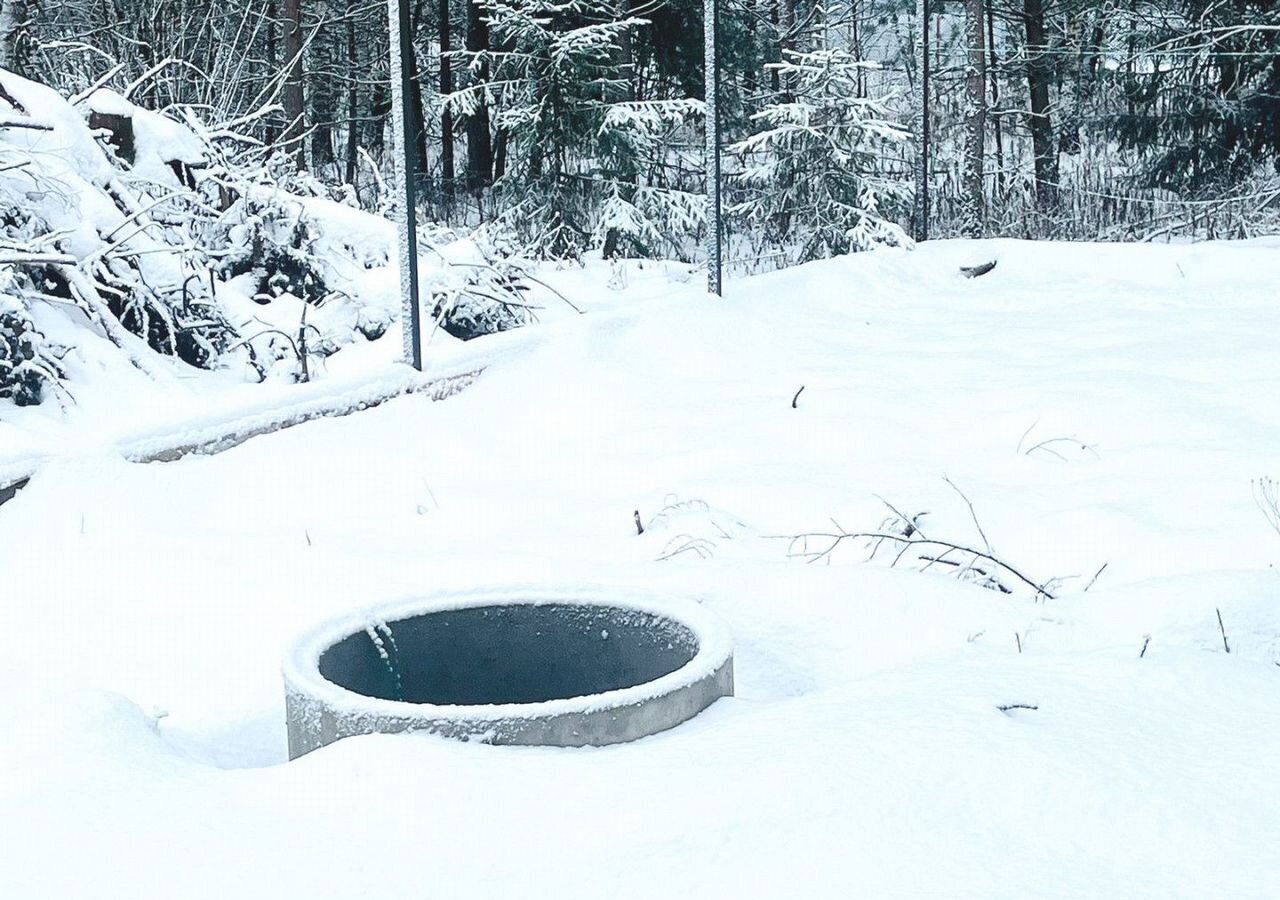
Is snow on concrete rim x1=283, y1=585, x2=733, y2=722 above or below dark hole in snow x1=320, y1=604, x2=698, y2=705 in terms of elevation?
above

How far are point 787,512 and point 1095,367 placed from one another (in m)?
2.16

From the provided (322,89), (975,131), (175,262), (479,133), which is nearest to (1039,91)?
(975,131)

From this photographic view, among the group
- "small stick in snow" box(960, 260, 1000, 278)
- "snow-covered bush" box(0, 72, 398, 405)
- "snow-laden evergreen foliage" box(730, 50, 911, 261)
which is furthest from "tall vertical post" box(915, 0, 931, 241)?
"snow-covered bush" box(0, 72, 398, 405)

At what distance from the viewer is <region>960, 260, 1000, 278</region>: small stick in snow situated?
25.6 ft

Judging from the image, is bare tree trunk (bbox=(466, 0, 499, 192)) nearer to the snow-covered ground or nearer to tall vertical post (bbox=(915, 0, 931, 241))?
tall vertical post (bbox=(915, 0, 931, 241))

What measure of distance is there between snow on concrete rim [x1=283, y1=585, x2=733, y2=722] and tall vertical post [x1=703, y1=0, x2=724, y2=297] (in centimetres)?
405

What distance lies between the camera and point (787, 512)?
12.1 ft

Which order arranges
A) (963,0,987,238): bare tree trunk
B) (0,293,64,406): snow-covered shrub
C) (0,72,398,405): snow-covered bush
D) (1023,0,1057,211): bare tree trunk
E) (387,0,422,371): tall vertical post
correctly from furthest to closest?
(1023,0,1057,211): bare tree trunk, (963,0,987,238): bare tree trunk, (0,72,398,405): snow-covered bush, (387,0,422,371): tall vertical post, (0,293,64,406): snow-covered shrub

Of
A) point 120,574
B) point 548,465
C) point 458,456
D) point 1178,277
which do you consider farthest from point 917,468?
point 1178,277

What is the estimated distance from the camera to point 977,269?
7.81 m

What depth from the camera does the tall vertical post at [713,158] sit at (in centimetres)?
635

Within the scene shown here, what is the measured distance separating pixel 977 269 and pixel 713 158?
Answer: 2.15 m

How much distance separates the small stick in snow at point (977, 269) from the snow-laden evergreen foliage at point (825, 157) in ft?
3.86

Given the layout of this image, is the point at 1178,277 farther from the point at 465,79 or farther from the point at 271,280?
the point at 465,79
